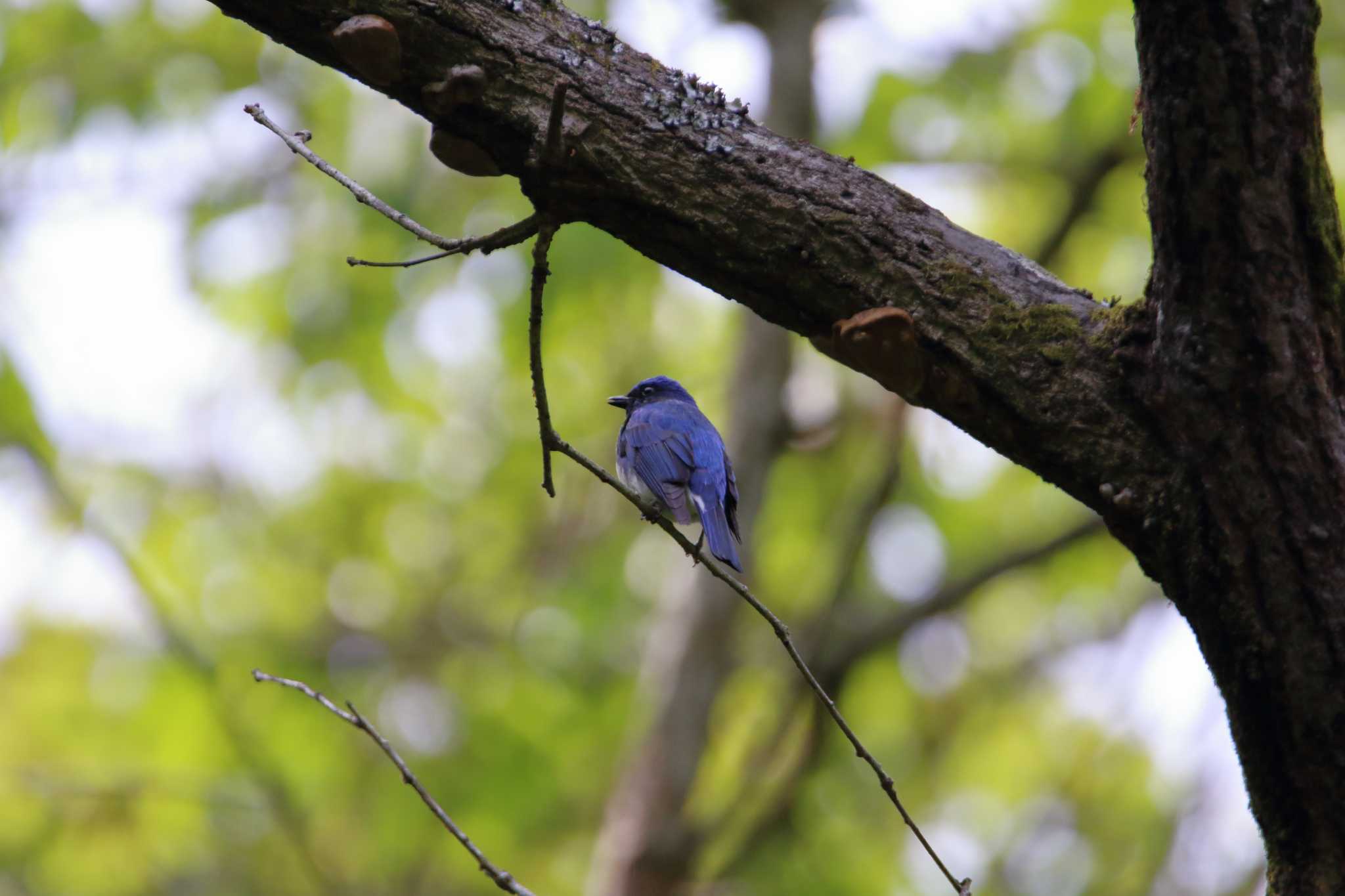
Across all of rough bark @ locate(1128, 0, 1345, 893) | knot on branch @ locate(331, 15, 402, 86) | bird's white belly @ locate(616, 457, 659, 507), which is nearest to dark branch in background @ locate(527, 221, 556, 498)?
knot on branch @ locate(331, 15, 402, 86)

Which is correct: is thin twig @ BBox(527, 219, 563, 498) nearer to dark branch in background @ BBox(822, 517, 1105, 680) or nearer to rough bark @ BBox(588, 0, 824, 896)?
rough bark @ BBox(588, 0, 824, 896)

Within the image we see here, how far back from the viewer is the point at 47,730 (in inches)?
311

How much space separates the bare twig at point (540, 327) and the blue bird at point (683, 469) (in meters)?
1.77

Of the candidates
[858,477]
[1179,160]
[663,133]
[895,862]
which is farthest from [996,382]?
[895,862]

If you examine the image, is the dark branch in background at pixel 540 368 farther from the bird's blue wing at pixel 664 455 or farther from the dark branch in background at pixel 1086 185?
the dark branch in background at pixel 1086 185

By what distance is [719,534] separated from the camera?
433 cm

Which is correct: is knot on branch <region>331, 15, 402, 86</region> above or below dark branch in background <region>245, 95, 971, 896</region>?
above

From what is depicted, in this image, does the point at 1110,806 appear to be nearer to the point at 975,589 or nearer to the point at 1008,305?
the point at 975,589

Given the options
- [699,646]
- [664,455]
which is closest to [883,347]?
[664,455]

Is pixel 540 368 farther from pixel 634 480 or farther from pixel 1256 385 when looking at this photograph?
pixel 634 480

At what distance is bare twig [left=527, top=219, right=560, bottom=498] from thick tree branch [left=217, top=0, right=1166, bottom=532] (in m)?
0.13

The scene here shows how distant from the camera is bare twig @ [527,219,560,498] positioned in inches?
87.0

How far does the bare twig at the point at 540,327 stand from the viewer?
2.21 m

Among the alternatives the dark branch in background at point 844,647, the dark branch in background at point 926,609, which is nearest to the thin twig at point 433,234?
the dark branch in background at point 844,647
